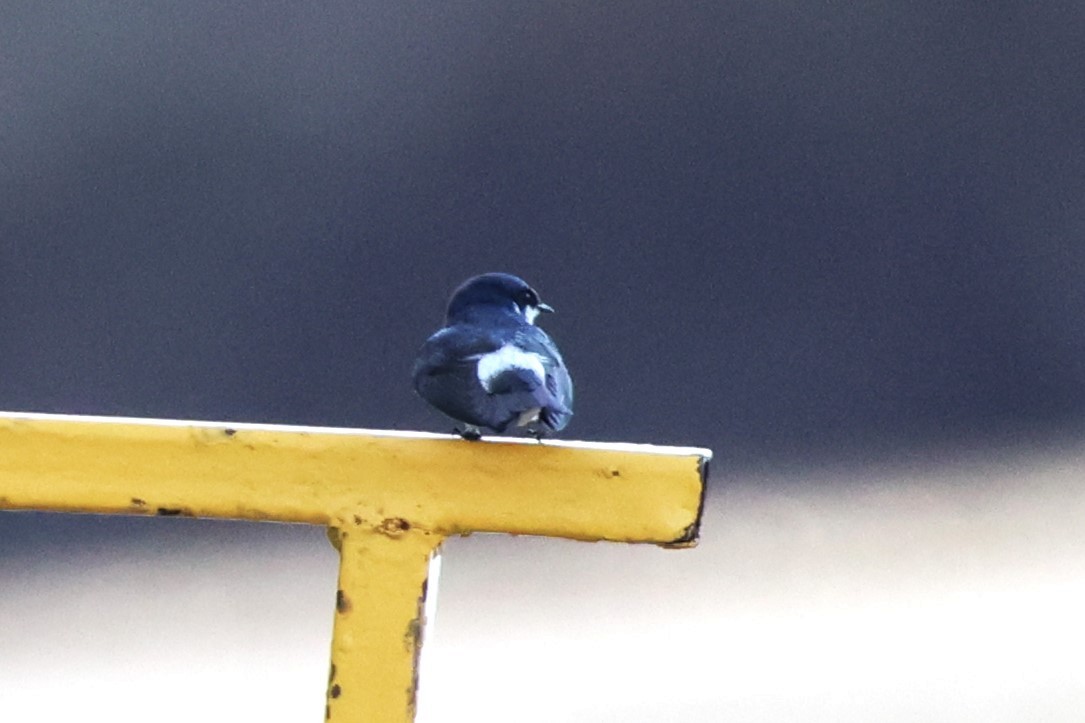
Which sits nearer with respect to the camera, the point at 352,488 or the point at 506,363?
the point at 352,488

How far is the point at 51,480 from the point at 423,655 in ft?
0.98

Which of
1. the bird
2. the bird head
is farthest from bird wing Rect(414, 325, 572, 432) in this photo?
the bird head

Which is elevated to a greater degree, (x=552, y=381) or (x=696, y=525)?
(x=552, y=381)

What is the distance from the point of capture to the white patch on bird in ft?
3.53

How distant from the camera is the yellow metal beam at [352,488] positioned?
2.92ft

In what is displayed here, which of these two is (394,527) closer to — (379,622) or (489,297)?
(379,622)

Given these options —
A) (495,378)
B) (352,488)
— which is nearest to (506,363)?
(495,378)

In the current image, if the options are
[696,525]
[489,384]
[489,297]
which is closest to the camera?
[696,525]

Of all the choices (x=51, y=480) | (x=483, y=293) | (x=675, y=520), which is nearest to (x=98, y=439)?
(x=51, y=480)

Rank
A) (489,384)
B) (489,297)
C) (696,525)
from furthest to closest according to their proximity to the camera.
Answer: (489,297) → (489,384) → (696,525)

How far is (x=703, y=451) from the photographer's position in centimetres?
87

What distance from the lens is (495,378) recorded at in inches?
42.1

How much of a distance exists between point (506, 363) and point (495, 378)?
21mm

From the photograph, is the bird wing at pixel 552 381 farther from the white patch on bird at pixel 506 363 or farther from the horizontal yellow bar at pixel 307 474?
the horizontal yellow bar at pixel 307 474
